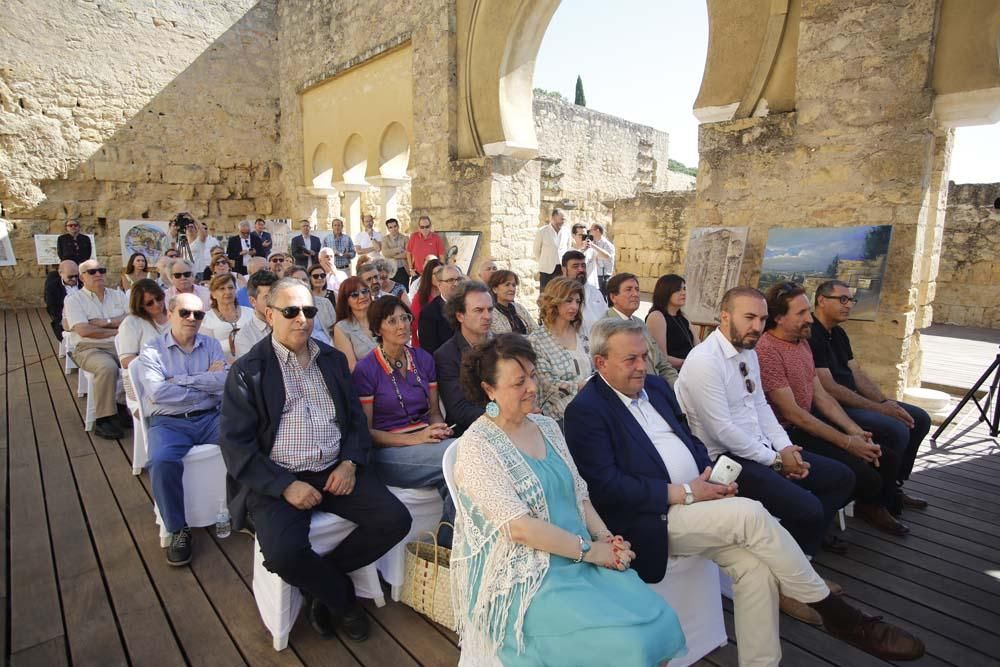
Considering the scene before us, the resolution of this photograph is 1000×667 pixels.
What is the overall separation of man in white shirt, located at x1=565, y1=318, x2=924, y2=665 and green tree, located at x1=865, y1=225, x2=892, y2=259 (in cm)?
285

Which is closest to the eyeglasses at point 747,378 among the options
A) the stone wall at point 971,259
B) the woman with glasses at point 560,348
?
the woman with glasses at point 560,348

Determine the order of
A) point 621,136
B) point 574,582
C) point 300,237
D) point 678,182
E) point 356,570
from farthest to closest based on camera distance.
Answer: point 678,182 < point 621,136 < point 300,237 < point 356,570 < point 574,582

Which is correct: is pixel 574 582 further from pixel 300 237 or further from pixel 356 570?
pixel 300 237

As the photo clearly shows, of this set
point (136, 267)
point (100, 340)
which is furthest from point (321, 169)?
point (100, 340)

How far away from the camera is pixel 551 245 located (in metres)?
7.50

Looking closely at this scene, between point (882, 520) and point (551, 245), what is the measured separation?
5.02m

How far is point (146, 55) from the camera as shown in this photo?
11.2 m

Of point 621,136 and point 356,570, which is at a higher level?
point 621,136

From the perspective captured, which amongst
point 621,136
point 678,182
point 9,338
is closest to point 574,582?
point 9,338

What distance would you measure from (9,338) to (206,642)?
838cm

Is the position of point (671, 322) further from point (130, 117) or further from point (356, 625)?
point (130, 117)

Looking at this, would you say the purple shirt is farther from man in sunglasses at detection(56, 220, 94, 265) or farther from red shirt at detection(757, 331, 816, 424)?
man in sunglasses at detection(56, 220, 94, 265)

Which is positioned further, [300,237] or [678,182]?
[678,182]

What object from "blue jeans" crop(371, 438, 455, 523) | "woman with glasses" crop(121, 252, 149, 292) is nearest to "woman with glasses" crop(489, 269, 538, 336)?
"blue jeans" crop(371, 438, 455, 523)
